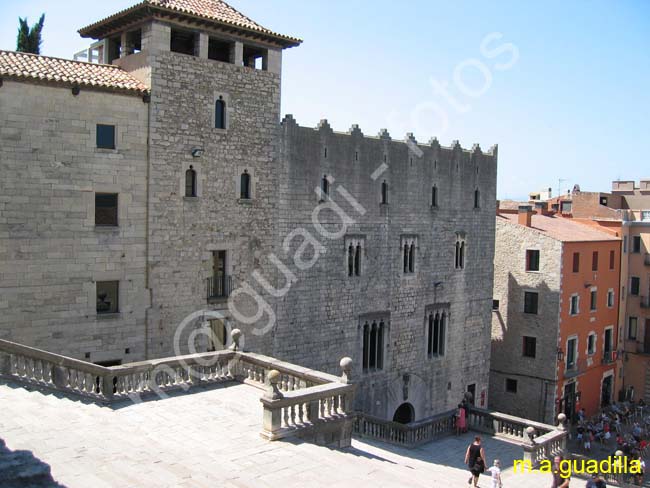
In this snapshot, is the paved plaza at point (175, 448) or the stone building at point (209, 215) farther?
the stone building at point (209, 215)

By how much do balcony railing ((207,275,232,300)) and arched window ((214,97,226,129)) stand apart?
4.98m

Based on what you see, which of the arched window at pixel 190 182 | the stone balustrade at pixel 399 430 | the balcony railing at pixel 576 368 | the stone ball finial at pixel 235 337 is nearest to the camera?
the stone ball finial at pixel 235 337

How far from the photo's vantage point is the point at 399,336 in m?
29.6

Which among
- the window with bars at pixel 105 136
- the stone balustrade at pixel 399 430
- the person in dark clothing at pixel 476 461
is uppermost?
the window with bars at pixel 105 136

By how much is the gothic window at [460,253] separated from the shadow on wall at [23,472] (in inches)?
996

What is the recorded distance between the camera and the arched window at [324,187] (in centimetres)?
2595

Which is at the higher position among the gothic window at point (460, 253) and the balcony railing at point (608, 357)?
the gothic window at point (460, 253)

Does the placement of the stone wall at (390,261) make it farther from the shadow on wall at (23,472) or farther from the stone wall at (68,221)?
the shadow on wall at (23,472)

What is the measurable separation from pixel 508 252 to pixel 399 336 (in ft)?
39.0

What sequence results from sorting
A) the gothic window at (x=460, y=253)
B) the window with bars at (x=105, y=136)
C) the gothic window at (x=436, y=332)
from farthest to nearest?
the gothic window at (x=460, y=253)
the gothic window at (x=436, y=332)
the window with bars at (x=105, y=136)

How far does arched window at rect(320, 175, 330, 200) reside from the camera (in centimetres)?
2595

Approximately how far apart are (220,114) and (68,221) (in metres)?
6.24

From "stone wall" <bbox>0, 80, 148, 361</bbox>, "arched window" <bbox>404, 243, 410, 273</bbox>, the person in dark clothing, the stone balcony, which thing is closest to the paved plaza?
the stone balcony

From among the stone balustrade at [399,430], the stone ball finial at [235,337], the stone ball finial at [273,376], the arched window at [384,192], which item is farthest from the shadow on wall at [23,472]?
the arched window at [384,192]
